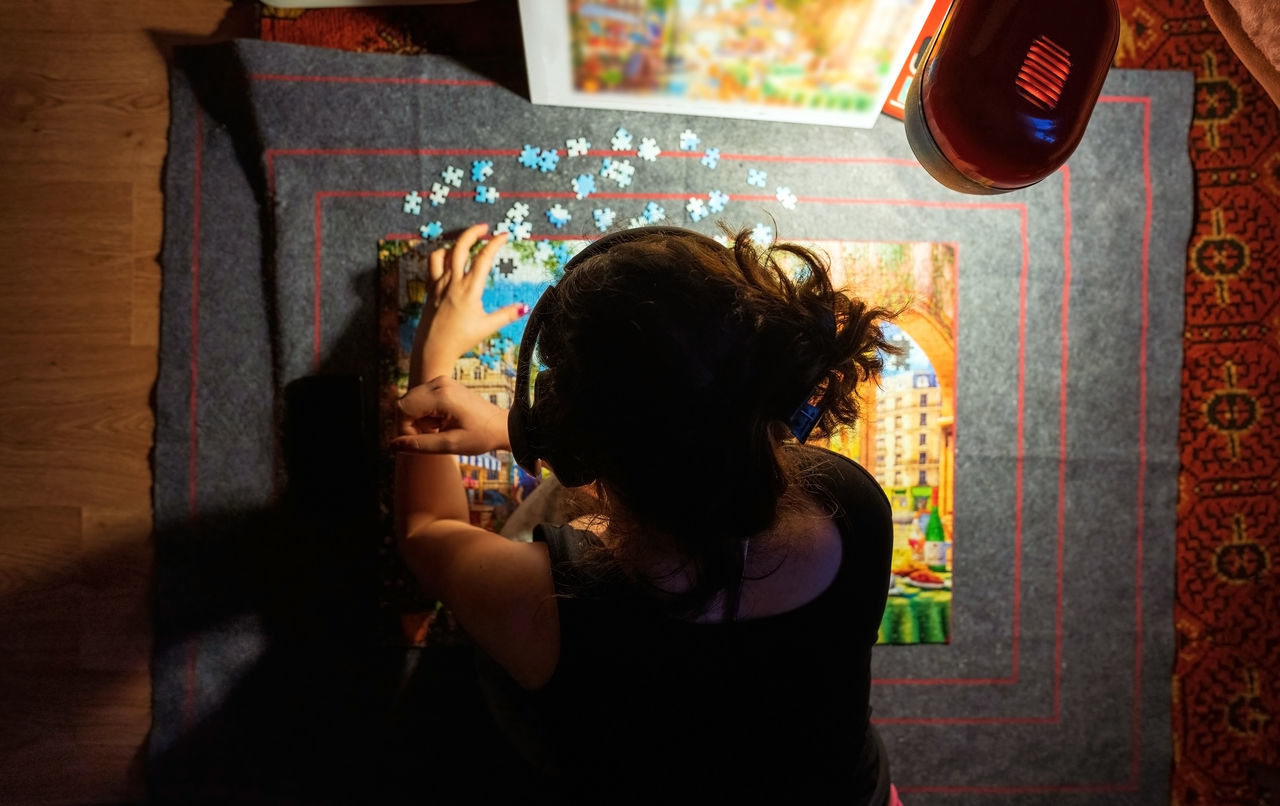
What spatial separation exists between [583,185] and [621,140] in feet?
0.32

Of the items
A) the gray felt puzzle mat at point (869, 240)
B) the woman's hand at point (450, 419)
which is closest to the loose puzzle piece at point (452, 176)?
the gray felt puzzle mat at point (869, 240)

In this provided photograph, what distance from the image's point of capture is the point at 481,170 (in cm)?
117

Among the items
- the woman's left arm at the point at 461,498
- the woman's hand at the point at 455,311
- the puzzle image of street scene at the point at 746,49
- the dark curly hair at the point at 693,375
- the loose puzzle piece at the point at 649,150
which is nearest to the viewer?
the dark curly hair at the point at 693,375

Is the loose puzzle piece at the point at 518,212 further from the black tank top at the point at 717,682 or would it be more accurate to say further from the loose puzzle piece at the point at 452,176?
the black tank top at the point at 717,682

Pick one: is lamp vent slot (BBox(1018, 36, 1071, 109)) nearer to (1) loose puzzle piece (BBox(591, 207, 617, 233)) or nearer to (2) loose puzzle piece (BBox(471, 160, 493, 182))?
(1) loose puzzle piece (BBox(591, 207, 617, 233))

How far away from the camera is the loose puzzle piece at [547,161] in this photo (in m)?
1.17

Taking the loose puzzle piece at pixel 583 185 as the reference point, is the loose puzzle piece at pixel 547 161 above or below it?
above

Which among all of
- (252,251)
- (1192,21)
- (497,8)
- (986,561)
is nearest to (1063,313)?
(986,561)

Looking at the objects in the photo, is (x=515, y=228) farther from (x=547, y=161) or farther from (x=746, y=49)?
(x=746, y=49)

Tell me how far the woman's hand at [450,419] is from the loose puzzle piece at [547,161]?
1.28ft

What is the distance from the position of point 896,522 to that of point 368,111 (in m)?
1.09

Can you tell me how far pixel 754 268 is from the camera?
25.7 inches

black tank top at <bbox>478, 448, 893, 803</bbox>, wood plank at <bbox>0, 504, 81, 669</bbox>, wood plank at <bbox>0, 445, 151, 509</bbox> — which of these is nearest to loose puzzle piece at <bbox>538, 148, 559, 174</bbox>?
black tank top at <bbox>478, 448, 893, 803</bbox>

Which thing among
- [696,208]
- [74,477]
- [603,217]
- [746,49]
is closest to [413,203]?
[603,217]
